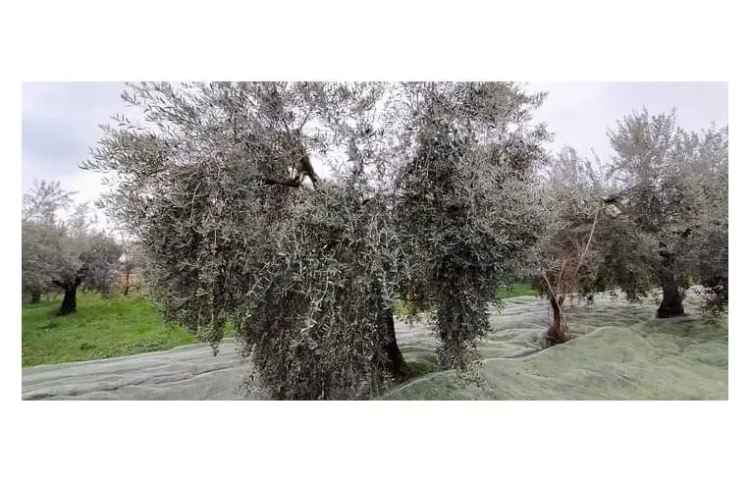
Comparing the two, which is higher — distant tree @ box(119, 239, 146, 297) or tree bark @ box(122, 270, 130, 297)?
distant tree @ box(119, 239, 146, 297)

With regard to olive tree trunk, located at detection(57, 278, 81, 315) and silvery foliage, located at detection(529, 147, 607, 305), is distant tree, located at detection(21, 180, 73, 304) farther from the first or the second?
silvery foliage, located at detection(529, 147, 607, 305)

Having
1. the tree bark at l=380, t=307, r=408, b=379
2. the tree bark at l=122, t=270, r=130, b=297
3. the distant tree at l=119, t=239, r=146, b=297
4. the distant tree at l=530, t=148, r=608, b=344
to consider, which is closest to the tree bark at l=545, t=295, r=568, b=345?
the distant tree at l=530, t=148, r=608, b=344

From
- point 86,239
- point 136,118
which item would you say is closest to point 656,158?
point 136,118

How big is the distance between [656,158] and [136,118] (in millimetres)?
5303

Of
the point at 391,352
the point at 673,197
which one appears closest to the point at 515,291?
the point at 391,352

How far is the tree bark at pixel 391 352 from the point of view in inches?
154

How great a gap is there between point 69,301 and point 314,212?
2.68 meters

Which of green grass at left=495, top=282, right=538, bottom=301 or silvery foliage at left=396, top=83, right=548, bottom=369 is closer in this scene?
silvery foliage at left=396, top=83, right=548, bottom=369

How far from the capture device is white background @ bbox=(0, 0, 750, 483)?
3545 millimetres

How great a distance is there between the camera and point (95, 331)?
4.28 m

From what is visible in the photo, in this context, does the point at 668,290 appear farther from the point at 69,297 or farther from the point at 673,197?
the point at 69,297

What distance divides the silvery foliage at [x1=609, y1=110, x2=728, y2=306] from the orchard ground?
40 centimetres
